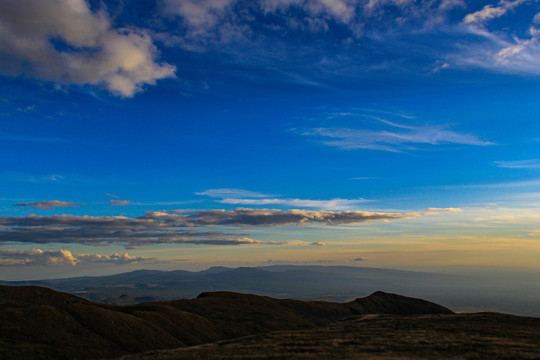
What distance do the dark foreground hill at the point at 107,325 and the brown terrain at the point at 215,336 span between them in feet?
0.46

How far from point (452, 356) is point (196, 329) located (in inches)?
2139

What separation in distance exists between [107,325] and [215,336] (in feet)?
79.1

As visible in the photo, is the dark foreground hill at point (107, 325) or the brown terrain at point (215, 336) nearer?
the brown terrain at point (215, 336)

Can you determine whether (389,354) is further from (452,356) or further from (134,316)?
(134,316)

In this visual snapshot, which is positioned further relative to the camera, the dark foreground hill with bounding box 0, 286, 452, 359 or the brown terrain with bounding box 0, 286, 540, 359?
the dark foreground hill with bounding box 0, 286, 452, 359

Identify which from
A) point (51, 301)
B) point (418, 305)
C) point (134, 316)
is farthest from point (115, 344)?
point (418, 305)

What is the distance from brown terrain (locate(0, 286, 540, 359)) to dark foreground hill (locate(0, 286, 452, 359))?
0.14 meters

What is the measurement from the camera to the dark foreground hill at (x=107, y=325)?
48750 millimetres

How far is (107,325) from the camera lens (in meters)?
59.4

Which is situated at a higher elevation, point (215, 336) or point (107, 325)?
point (107, 325)

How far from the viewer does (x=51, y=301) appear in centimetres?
8300

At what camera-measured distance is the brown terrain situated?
38.3 m

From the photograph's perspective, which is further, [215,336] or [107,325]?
[215,336]

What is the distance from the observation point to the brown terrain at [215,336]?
1508 inches
